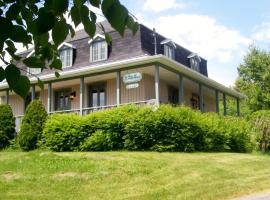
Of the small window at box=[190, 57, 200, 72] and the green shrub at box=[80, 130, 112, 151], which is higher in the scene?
the small window at box=[190, 57, 200, 72]

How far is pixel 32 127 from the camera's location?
20.3 meters

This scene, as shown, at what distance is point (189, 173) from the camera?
43.3ft

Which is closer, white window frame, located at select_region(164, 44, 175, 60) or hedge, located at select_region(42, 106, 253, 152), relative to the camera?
hedge, located at select_region(42, 106, 253, 152)

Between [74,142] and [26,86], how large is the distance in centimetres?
1709

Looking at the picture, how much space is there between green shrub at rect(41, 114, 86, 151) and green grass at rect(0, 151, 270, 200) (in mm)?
2889

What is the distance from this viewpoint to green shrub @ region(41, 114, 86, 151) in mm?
18906

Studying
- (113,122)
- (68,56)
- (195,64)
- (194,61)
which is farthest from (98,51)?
(113,122)

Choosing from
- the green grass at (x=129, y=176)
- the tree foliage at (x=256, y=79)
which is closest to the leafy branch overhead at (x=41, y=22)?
the green grass at (x=129, y=176)

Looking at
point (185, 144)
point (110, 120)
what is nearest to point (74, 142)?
point (110, 120)

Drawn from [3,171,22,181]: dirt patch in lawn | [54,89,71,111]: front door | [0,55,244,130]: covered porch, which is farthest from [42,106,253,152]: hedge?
[54,89,71,111]: front door

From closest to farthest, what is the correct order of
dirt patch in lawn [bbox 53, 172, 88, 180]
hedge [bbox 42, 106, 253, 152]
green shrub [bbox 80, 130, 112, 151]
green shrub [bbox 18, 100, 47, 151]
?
dirt patch in lawn [bbox 53, 172, 88, 180]
hedge [bbox 42, 106, 253, 152]
green shrub [bbox 80, 130, 112, 151]
green shrub [bbox 18, 100, 47, 151]

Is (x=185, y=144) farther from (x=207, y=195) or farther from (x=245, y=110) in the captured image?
(x=245, y=110)

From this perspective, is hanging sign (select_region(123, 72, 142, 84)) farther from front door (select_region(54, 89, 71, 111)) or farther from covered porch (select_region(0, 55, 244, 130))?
front door (select_region(54, 89, 71, 111))

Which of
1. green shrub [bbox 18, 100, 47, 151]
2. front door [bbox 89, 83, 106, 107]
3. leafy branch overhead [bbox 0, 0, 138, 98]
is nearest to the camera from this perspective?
leafy branch overhead [bbox 0, 0, 138, 98]
